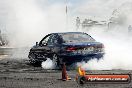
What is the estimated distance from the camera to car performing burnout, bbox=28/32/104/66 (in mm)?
15656

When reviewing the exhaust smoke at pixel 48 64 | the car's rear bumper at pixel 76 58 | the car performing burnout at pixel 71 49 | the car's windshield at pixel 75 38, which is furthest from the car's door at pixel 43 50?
the car's rear bumper at pixel 76 58

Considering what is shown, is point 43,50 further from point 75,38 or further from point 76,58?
point 76,58

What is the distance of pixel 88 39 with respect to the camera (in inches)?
656

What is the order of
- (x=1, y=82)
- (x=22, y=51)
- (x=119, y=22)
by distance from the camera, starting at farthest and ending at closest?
(x=119, y=22) < (x=22, y=51) < (x=1, y=82)

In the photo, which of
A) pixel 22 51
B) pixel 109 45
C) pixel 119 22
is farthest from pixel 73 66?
pixel 119 22

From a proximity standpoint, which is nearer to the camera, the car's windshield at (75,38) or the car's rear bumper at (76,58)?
the car's rear bumper at (76,58)

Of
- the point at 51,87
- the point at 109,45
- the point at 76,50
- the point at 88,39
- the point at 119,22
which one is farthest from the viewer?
the point at 119,22

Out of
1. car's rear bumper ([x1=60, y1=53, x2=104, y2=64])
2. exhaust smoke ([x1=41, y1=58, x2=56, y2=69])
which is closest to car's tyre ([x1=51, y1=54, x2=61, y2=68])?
exhaust smoke ([x1=41, y1=58, x2=56, y2=69])

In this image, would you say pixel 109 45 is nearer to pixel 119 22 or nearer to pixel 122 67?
pixel 122 67

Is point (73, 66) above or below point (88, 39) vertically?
below

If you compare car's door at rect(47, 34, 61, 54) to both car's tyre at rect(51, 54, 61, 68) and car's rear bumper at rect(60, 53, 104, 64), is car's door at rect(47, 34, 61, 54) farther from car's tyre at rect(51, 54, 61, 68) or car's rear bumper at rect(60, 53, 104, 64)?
car's rear bumper at rect(60, 53, 104, 64)

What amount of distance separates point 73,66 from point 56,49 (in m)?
0.92

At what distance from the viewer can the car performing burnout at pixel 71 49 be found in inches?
616

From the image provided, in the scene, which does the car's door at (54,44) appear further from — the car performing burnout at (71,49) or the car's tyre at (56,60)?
the car's tyre at (56,60)
